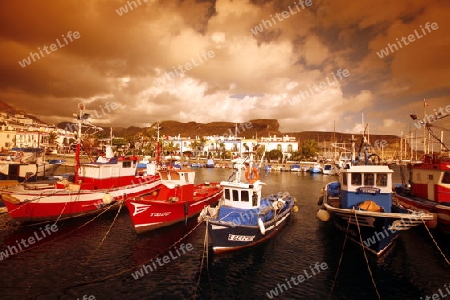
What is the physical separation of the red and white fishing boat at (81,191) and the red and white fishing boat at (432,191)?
2679cm

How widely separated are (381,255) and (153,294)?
14.7 meters

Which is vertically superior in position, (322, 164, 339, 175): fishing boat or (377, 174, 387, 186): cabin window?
(377, 174, 387, 186): cabin window

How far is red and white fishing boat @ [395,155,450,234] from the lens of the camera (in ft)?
64.1

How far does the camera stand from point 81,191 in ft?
75.2

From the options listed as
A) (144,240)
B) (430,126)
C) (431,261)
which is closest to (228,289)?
(144,240)

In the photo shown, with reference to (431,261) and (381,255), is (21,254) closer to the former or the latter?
(381,255)

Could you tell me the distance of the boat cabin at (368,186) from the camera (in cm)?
1755

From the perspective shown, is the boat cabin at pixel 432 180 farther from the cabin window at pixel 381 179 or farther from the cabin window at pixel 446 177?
the cabin window at pixel 381 179

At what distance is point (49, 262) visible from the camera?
15.7 metres

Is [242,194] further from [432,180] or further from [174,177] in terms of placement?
[432,180]

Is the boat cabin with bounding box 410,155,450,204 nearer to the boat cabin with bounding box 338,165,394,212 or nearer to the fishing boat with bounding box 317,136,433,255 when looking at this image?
the fishing boat with bounding box 317,136,433,255

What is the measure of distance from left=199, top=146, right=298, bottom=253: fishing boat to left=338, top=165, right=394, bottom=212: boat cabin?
5725mm

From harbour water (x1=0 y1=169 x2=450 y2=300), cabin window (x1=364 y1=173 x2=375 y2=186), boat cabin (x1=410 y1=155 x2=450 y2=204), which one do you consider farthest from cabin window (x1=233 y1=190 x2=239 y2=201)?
boat cabin (x1=410 y1=155 x2=450 y2=204)

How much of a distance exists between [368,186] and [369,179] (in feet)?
1.64
